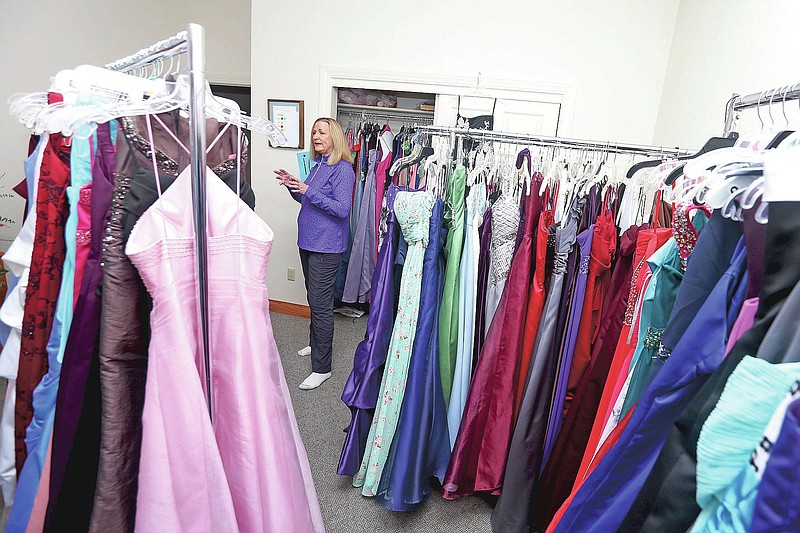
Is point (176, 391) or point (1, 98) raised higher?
point (1, 98)

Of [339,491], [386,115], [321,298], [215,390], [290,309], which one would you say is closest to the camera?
[215,390]

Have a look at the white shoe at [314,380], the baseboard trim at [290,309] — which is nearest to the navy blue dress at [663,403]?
the white shoe at [314,380]

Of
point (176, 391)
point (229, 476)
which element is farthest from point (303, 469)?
point (176, 391)

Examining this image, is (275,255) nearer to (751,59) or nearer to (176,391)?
(176,391)

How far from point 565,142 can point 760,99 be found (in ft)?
1.96

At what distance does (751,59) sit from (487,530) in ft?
7.39

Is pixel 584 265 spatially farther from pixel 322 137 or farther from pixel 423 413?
pixel 322 137

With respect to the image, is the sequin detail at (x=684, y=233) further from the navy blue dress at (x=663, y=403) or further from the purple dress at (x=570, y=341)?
the purple dress at (x=570, y=341)

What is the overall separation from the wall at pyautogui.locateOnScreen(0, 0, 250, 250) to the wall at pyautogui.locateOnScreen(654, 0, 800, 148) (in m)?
3.47

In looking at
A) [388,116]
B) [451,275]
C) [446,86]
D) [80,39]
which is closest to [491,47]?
[446,86]

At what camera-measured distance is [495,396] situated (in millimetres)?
1476

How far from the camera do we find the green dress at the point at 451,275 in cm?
148

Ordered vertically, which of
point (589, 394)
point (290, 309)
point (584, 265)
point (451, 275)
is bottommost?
point (290, 309)

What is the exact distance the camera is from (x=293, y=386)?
2.60 m
